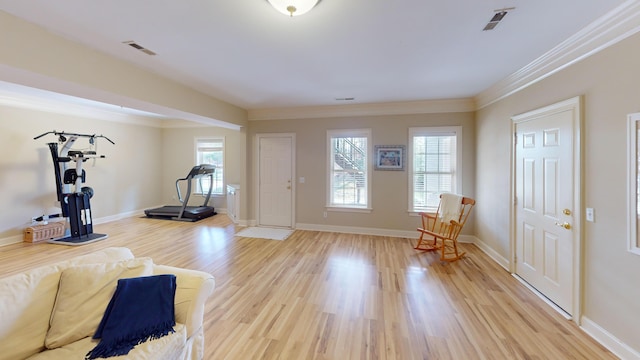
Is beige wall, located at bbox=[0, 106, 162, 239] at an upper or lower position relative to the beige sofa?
upper

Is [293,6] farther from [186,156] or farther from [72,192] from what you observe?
[186,156]

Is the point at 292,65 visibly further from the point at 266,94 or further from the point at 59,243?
the point at 59,243

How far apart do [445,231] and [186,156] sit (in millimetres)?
7108

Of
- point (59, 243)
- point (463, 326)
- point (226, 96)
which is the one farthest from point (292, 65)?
point (59, 243)

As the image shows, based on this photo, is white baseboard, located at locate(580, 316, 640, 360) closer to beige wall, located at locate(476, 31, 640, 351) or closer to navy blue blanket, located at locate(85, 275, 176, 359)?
beige wall, located at locate(476, 31, 640, 351)

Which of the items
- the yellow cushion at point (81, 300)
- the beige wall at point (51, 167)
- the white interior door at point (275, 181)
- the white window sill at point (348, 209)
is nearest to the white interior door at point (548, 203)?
the white window sill at point (348, 209)

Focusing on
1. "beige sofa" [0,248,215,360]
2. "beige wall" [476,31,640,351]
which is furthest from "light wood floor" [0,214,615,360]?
"beige sofa" [0,248,215,360]

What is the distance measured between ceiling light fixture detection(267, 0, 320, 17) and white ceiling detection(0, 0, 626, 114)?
0.14 m

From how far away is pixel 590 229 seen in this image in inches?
89.7

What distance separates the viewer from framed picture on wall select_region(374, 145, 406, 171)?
5.07 meters

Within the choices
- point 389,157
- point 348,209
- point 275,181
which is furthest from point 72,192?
point 389,157

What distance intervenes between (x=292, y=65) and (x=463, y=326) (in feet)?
10.8

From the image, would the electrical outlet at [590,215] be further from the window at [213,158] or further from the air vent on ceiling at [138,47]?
the window at [213,158]

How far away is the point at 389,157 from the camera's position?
5.12 meters
